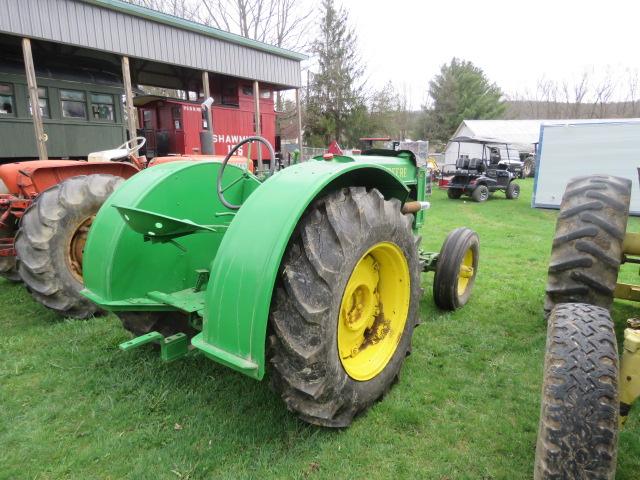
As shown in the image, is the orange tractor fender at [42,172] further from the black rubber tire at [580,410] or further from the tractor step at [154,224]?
the black rubber tire at [580,410]

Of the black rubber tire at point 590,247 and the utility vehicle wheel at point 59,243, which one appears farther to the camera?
the utility vehicle wheel at point 59,243

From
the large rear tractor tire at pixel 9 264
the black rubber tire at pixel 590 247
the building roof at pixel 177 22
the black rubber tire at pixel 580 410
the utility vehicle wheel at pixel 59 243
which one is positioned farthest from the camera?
the building roof at pixel 177 22

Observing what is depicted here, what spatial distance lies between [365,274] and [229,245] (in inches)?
35.8

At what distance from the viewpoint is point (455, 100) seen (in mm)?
39250

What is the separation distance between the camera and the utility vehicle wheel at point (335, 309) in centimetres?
191

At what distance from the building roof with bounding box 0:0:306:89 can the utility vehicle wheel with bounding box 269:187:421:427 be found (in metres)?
9.63

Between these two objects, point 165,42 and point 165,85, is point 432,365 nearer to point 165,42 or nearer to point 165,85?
point 165,42

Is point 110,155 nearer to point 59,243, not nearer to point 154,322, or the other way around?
point 59,243

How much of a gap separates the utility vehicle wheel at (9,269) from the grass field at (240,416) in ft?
4.16

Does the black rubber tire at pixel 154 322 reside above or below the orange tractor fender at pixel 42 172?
below

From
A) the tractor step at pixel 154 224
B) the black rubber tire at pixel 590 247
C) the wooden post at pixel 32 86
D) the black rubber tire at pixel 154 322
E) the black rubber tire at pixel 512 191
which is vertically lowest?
the black rubber tire at pixel 512 191

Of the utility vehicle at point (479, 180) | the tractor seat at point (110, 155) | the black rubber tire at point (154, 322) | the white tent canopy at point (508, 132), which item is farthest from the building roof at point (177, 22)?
the white tent canopy at point (508, 132)

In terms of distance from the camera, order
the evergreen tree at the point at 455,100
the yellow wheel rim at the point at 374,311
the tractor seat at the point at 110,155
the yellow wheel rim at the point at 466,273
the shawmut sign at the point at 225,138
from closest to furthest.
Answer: the yellow wheel rim at the point at 374,311 → the yellow wheel rim at the point at 466,273 → the tractor seat at the point at 110,155 → the shawmut sign at the point at 225,138 → the evergreen tree at the point at 455,100

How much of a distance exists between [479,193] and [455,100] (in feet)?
91.7
